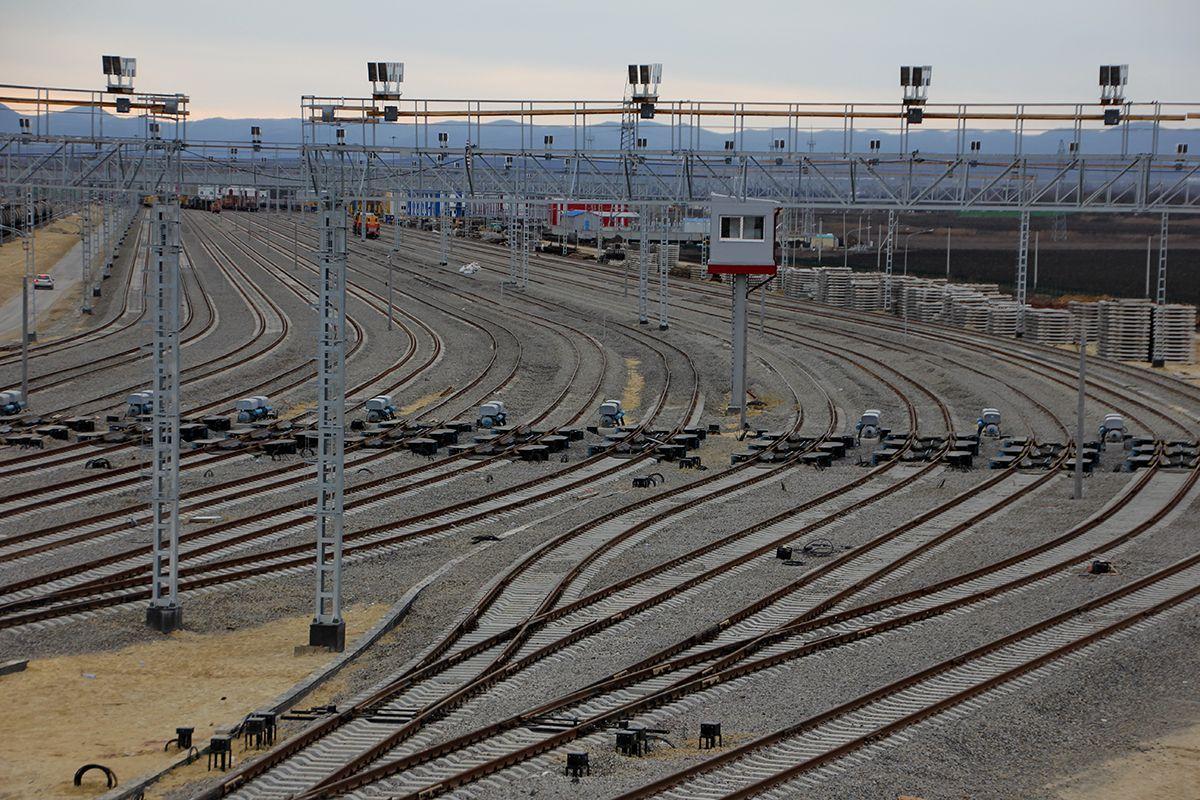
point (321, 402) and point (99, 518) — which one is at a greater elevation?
point (321, 402)

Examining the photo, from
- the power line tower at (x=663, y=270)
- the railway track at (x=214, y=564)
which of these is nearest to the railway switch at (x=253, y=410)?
the railway track at (x=214, y=564)

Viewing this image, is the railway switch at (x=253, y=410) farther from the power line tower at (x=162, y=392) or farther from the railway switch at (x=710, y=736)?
the railway switch at (x=710, y=736)

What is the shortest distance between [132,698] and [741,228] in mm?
24641

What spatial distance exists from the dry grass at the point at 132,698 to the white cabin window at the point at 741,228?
2042 cm

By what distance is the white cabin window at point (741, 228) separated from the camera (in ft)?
128

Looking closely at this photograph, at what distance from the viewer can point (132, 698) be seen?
56.6ft

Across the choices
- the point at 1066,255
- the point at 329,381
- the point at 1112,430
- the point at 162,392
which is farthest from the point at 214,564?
the point at 1066,255

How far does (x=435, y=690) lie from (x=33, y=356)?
3878cm

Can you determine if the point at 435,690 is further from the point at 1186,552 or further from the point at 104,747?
the point at 1186,552

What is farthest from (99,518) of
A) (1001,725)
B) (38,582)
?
(1001,725)

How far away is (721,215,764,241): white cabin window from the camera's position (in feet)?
128

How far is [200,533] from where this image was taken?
26.0m

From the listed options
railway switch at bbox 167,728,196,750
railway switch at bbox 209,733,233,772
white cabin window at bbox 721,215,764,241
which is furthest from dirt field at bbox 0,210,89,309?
railway switch at bbox 209,733,233,772

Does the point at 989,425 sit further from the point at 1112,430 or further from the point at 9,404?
the point at 9,404
